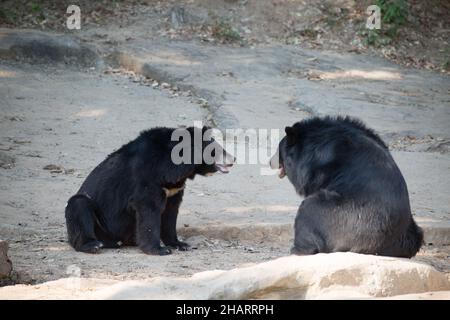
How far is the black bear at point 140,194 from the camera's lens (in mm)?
8125

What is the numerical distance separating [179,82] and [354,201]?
873cm

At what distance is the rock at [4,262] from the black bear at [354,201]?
7.92 ft

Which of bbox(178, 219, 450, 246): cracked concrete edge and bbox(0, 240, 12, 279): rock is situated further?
bbox(178, 219, 450, 246): cracked concrete edge

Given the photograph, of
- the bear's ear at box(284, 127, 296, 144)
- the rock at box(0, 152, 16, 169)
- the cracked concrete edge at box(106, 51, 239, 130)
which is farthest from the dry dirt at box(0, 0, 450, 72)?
the bear's ear at box(284, 127, 296, 144)

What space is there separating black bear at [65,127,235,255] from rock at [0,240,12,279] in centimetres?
114

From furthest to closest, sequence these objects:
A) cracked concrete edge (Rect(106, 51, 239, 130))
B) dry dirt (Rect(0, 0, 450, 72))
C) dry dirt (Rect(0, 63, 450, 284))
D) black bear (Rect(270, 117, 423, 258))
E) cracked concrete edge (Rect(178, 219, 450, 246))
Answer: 1. dry dirt (Rect(0, 0, 450, 72))
2. cracked concrete edge (Rect(106, 51, 239, 130))
3. cracked concrete edge (Rect(178, 219, 450, 246))
4. dry dirt (Rect(0, 63, 450, 284))
5. black bear (Rect(270, 117, 423, 258))

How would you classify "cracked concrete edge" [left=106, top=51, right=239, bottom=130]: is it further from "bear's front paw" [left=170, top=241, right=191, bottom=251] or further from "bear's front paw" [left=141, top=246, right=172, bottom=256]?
"bear's front paw" [left=141, top=246, right=172, bottom=256]

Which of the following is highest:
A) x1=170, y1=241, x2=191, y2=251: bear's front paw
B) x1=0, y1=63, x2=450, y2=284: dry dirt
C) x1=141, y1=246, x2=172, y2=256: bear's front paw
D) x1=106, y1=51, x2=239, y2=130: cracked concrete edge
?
x1=106, y1=51, x2=239, y2=130: cracked concrete edge

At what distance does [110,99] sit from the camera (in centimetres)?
1437

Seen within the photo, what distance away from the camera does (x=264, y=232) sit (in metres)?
8.80

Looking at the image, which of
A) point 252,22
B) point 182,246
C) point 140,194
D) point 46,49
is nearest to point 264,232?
point 182,246

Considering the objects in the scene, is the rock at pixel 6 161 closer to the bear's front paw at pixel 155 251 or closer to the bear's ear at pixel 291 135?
the bear's front paw at pixel 155 251

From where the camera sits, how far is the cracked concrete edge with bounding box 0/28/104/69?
15742 mm

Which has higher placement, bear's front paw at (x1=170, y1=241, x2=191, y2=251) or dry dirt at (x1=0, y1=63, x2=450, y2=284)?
dry dirt at (x1=0, y1=63, x2=450, y2=284)
